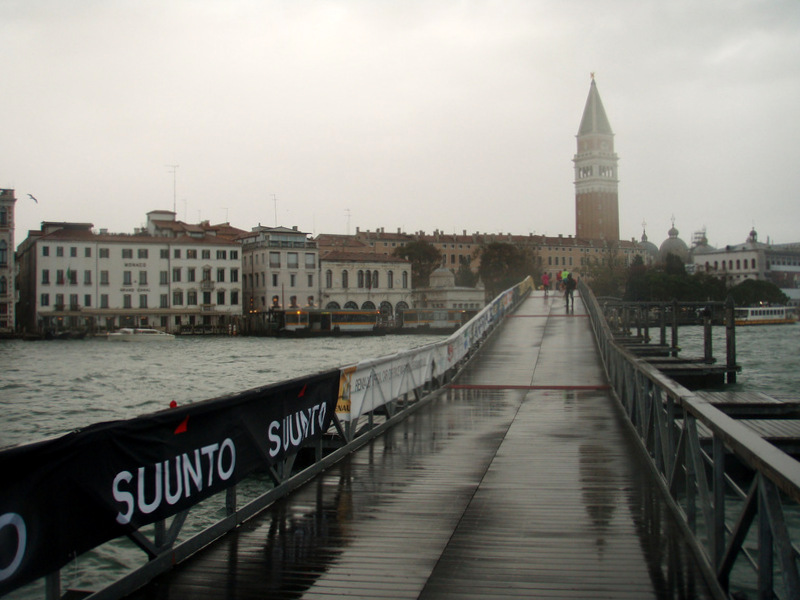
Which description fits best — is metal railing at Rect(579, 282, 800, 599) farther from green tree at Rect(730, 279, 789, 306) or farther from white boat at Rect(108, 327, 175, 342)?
green tree at Rect(730, 279, 789, 306)

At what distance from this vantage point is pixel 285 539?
7.15 meters

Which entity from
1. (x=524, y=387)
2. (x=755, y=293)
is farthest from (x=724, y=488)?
(x=755, y=293)

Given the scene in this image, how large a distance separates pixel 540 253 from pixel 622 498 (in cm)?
16823

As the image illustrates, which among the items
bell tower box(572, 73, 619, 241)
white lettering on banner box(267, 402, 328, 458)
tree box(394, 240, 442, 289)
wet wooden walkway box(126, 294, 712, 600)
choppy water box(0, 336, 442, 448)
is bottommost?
choppy water box(0, 336, 442, 448)

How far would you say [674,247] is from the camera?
184750mm

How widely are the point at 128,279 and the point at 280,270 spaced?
69.4 ft

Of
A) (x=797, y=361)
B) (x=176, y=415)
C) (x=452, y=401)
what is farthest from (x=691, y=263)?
(x=176, y=415)

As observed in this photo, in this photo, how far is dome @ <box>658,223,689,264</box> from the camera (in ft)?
596

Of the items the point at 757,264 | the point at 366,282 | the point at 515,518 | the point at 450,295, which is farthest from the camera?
the point at 757,264

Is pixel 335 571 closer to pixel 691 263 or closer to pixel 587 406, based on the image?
pixel 587 406

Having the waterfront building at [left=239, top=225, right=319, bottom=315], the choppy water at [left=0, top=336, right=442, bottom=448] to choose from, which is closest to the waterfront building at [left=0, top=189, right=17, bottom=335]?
the choppy water at [left=0, top=336, right=442, bottom=448]

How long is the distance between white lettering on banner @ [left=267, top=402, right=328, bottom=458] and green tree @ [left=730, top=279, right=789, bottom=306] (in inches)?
4982

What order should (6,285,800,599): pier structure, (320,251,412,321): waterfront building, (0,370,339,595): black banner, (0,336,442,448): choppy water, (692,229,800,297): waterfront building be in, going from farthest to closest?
1. (692,229,800,297): waterfront building
2. (320,251,412,321): waterfront building
3. (0,336,442,448): choppy water
4. (6,285,800,599): pier structure
5. (0,370,339,595): black banner

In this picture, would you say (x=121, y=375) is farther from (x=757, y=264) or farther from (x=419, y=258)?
(x=757, y=264)
